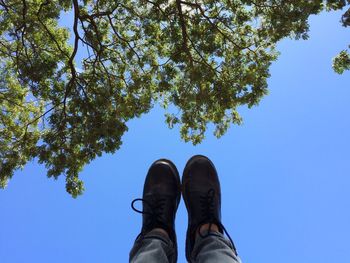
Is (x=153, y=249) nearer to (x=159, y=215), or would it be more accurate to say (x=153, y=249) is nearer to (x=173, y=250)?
(x=173, y=250)

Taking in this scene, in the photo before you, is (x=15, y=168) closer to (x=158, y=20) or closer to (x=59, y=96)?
(x=59, y=96)

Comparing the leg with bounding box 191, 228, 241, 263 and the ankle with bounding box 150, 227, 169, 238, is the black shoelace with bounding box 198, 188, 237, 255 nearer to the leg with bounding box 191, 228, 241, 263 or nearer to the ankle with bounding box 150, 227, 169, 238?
the leg with bounding box 191, 228, 241, 263

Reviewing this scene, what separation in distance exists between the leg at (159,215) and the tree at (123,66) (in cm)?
239

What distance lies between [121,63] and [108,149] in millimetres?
1841

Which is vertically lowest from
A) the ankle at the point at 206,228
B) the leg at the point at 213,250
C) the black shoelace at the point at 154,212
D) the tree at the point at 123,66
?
the leg at the point at 213,250

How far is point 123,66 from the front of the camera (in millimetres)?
7102

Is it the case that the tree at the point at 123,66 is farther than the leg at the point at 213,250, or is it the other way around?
the tree at the point at 123,66

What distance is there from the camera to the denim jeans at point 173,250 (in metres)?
2.50

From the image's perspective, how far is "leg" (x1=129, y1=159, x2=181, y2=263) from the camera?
268 centimetres

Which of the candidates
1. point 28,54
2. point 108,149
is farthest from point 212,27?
point 28,54

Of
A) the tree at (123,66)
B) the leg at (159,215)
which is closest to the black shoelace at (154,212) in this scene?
the leg at (159,215)

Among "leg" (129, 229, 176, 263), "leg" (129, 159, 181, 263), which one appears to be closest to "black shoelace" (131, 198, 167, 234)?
"leg" (129, 159, 181, 263)

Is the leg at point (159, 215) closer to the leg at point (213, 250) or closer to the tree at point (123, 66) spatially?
the leg at point (213, 250)

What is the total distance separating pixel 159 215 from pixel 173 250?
0.51 metres
